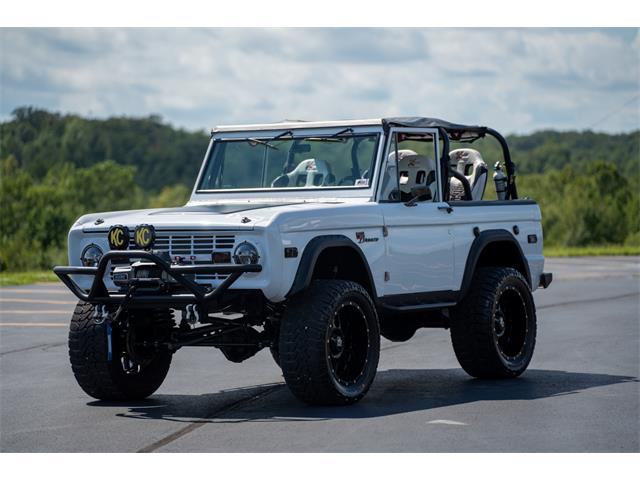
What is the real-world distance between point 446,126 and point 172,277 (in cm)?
373

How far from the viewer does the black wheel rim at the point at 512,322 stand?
43.2ft

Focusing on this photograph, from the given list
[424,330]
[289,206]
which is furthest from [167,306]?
[424,330]

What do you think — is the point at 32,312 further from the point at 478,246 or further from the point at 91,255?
the point at 91,255

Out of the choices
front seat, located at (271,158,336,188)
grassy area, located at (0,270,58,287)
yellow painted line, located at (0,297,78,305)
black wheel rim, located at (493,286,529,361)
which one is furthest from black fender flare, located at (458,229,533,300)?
grassy area, located at (0,270,58,287)

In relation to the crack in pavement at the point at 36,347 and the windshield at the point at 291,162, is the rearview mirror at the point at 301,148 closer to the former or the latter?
the windshield at the point at 291,162

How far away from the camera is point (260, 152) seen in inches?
509

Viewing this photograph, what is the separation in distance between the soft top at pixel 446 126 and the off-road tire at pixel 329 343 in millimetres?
1935

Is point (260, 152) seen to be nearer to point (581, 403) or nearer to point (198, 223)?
point (198, 223)

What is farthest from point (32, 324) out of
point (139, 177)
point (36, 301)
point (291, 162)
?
point (139, 177)

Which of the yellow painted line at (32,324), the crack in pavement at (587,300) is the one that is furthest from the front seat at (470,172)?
the crack in pavement at (587,300)

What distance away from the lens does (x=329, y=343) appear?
10.7 m

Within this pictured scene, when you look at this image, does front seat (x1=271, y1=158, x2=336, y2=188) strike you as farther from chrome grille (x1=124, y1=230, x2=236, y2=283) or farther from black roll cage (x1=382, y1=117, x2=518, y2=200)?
chrome grille (x1=124, y1=230, x2=236, y2=283)

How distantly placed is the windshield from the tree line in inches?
118

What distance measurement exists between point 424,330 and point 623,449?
9.15m
